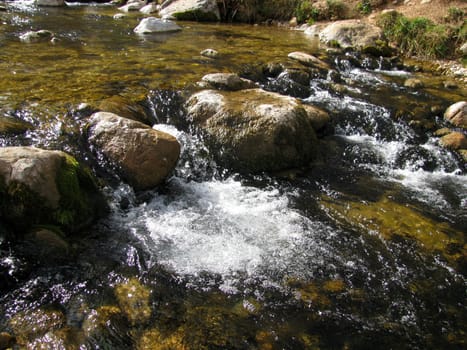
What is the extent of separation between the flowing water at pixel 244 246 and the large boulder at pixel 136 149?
20cm

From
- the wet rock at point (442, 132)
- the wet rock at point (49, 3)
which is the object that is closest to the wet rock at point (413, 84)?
the wet rock at point (442, 132)

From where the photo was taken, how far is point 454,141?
7223 mm

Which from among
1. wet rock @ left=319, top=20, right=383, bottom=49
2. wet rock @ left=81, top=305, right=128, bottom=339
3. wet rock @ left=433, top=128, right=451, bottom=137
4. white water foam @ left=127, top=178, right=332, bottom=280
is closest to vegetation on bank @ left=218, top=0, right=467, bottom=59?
wet rock @ left=319, top=20, right=383, bottom=49

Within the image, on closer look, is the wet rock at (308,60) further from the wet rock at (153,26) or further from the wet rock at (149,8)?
the wet rock at (149,8)

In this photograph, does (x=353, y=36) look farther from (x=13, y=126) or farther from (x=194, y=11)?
(x=13, y=126)

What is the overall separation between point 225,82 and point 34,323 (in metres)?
5.58

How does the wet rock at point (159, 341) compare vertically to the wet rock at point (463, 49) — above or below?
below

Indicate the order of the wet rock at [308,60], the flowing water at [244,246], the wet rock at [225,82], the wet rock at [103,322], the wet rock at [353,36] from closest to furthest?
the wet rock at [103,322]
the flowing water at [244,246]
the wet rock at [225,82]
the wet rock at [308,60]
the wet rock at [353,36]

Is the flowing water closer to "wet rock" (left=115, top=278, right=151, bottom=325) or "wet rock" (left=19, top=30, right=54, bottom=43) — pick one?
"wet rock" (left=115, top=278, right=151, bottom=325)

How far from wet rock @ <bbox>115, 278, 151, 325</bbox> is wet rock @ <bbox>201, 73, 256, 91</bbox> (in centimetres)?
477

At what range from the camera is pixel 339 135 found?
7.43 meters

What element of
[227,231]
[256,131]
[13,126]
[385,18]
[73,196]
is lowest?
[227,231]

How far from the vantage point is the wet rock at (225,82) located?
740 centimetres

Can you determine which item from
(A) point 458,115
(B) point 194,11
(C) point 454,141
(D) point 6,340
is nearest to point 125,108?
(D) point 6,340
